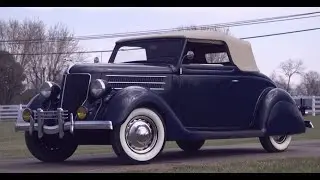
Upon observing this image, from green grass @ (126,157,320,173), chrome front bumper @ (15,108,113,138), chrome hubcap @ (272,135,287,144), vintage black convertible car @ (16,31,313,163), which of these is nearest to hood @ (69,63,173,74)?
vintage black convertible car @ (16,31,313,163)

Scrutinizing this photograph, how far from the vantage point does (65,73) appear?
31.7 ft

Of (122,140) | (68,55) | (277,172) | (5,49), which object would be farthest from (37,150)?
(5,49)

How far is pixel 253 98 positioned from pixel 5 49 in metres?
52.4

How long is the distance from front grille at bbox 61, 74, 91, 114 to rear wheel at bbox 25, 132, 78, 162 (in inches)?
29.7

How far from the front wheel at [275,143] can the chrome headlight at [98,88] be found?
366 centimetres

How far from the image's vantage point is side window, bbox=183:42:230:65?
1120 centimetres

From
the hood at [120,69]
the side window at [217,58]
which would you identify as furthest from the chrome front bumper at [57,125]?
the side window at [217,58]

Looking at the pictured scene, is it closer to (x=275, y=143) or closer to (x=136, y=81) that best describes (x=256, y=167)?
(x=136, y=81)

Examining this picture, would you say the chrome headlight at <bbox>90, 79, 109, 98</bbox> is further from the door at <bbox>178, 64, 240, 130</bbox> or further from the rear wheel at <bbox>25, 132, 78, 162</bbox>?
the door at <bbox>178, 64, 240, 130</bbox>

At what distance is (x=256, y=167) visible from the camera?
324 inches

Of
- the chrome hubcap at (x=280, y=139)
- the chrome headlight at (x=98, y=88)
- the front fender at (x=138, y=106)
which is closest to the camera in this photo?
the front fender at (x=138, y=106)

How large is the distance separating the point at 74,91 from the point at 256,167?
10.2ft

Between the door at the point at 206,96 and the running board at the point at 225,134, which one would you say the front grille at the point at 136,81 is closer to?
the door at the point at 206,96

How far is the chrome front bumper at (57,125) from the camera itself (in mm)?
8852
